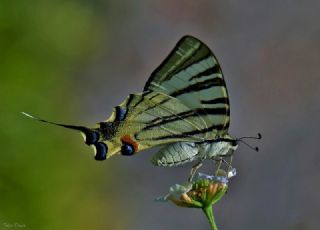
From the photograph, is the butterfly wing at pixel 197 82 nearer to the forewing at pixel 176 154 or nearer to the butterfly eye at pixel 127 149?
the forewing at pixel 176 154

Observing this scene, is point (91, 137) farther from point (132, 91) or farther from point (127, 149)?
point (132, 91)

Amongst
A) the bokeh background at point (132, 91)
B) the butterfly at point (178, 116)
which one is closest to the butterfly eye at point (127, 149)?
the butterfly at point (178, 116)

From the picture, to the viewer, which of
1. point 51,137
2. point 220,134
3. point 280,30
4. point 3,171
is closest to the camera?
point 220,134

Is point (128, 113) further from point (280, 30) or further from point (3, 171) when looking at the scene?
point (280, 30)

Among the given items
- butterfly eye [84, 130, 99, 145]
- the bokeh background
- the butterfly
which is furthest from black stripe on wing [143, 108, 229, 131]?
the bokeh background

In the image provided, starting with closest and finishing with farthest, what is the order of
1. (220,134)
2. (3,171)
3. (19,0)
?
(220,134), (3,171), (19,0)

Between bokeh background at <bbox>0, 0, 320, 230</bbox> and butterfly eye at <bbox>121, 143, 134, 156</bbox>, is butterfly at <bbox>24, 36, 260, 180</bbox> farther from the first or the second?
bokeh background at <bbox>0, 0, 320, 230</bbox>

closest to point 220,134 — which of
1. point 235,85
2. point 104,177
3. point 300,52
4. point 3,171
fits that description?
point 3,171

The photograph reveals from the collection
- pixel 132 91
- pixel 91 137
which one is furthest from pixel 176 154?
pixel 132 91
